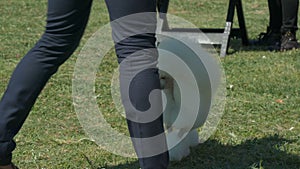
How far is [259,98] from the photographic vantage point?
4.52 m

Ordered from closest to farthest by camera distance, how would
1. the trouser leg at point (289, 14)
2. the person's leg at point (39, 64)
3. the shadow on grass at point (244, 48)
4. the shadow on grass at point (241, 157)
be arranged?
the person's leg at point (39, 64) → the shadow on grass at point (241, 157) → the trouser leg at point (289, 14) → the shadow on grass at point (244, 48)

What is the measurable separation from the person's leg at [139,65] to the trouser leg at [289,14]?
3.92m

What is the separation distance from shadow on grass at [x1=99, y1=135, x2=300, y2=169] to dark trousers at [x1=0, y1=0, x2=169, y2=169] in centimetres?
74

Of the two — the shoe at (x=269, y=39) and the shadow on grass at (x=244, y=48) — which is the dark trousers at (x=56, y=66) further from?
the shoe at (x=269, y=39)

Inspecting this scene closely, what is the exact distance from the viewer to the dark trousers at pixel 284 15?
6074 mm

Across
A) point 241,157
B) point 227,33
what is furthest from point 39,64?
point 227,33

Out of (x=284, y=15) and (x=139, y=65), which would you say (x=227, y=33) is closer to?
(x=284, y=15)

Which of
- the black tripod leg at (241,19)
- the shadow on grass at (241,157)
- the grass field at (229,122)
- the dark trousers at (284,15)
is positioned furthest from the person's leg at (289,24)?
the shadow on grass at (241,157)

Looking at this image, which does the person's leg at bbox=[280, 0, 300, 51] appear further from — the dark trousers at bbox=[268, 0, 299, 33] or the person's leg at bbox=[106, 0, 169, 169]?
the person's leg at bbox=[106, 0, 169, 169]

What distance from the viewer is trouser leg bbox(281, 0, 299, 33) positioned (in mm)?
6066

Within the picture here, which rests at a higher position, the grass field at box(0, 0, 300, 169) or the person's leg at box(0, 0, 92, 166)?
the person's leg at box(0, 0, 92, 166)

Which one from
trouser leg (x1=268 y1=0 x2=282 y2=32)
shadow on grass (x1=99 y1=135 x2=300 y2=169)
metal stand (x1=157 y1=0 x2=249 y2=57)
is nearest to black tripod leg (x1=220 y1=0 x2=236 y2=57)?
metal stand (x1=157 y1=0 x2=249 y2=57)

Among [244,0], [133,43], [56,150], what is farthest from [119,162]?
[244,0]

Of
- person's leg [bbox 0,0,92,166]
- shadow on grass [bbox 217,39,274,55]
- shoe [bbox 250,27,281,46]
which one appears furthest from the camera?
Result: shoe [bbox 250,27,281,46]
